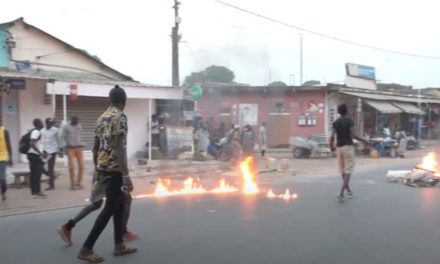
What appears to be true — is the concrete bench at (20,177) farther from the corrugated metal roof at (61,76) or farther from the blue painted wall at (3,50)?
the blue painted wall at (3,50)

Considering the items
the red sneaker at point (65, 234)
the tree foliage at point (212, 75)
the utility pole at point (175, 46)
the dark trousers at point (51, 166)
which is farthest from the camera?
the tree foliage at point (212, 75)

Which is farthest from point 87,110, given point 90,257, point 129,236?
point 90,257

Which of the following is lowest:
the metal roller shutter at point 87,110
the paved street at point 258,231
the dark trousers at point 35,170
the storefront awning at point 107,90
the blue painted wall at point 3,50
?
the paved street at point 258,231

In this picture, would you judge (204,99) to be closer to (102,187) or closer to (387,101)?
(387,101)

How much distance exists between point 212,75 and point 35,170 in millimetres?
18113

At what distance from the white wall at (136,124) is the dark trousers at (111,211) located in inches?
548

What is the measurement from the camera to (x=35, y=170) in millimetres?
10430

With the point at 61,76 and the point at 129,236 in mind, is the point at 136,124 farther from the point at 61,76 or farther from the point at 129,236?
the point at 129,236

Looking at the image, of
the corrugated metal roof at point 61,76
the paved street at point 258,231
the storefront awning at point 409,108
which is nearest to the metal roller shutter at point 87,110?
the corrugated metal roof at point 61,76

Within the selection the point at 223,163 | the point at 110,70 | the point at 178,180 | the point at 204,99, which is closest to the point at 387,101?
the point at 204,99

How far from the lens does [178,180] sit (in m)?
13.8

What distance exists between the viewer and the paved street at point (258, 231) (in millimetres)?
5770

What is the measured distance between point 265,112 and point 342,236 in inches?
894

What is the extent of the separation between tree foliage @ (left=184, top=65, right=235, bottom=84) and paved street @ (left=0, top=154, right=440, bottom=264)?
1710 cm
